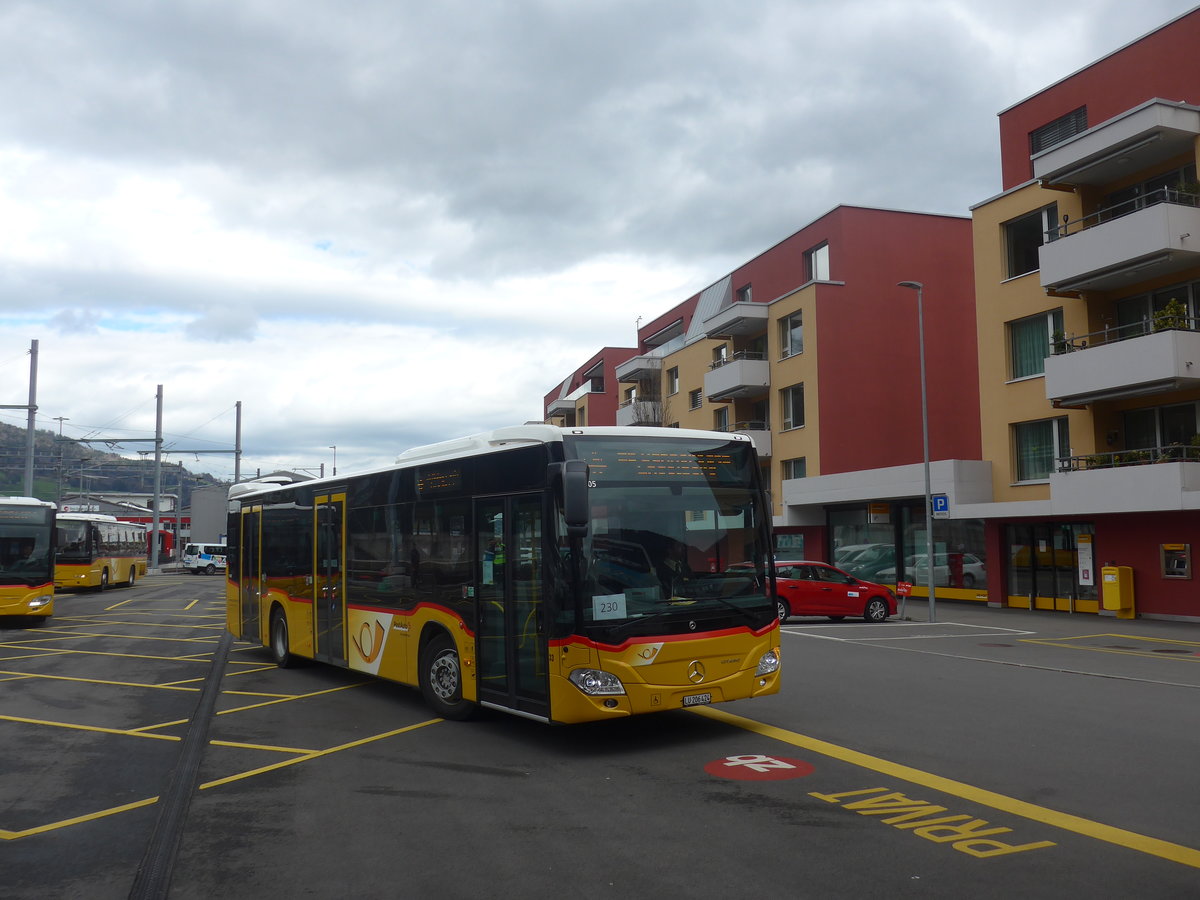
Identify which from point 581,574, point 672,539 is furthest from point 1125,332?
point 581,574

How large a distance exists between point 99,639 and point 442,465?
1251 centimetres

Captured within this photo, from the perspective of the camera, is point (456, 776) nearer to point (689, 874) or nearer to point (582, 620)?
point (582, 620)

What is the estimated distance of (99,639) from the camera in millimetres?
19469

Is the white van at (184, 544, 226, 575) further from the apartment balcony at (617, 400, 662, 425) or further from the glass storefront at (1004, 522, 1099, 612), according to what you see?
the glass storefront at (1004, 522, 1099, 612)

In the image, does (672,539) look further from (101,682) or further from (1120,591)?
(1120,591)

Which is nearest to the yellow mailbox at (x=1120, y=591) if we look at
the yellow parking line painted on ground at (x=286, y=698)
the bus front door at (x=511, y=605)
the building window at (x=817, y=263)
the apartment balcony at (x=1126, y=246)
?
the apartment balcony at (x=1126, y=246)

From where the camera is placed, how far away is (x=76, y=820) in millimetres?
6684

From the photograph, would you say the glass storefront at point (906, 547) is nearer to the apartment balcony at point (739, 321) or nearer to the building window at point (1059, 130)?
the apartment balcony at point (739, 321)

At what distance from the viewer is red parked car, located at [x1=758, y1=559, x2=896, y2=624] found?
23.1 m

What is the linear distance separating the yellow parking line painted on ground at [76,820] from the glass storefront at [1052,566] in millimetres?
23598

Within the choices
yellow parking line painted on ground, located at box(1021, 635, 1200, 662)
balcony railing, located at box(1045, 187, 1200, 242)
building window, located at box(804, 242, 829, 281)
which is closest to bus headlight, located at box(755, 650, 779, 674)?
yellow parking line painted on ground, located at box(1021, 635, 1200, 662)

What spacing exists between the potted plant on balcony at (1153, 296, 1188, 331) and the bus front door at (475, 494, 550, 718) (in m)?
18.7

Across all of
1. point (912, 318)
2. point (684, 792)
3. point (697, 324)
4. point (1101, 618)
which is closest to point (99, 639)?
point (684, 792)

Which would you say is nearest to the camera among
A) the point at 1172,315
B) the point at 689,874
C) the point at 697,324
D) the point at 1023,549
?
the point at 689,874
